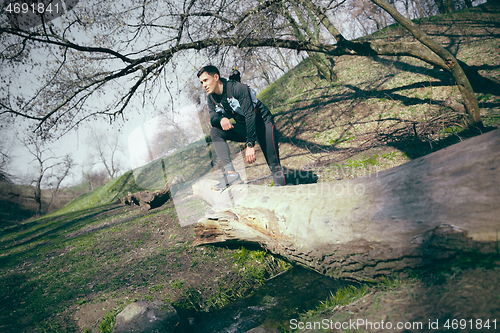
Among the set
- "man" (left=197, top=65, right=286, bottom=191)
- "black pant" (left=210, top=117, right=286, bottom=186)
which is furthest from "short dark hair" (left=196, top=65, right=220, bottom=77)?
"black pant" (left=210, top=117, right=286, bottom=186)

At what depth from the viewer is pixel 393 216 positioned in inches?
64.4

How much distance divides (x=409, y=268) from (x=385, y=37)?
419 inches

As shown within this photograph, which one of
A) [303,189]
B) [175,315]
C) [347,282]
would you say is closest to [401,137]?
[303,189]

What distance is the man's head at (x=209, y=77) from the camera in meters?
3.22

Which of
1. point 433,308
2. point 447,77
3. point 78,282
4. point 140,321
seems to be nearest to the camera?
point 433,308

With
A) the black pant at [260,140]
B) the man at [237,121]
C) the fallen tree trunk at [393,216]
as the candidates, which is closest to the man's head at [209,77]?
the man at [237,121]

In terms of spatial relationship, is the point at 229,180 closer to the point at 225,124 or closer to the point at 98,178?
the point at 225,124

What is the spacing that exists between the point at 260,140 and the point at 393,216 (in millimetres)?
2360

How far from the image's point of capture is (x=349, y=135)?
5828 mm

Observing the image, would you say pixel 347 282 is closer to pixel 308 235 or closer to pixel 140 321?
pixel 308 235

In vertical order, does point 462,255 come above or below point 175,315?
above

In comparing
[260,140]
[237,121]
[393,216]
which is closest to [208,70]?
[237,121]

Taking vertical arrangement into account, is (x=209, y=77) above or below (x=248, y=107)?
above

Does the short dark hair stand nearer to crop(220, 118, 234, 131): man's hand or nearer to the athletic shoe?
crop(220, 118, 234, 131): man's hand
